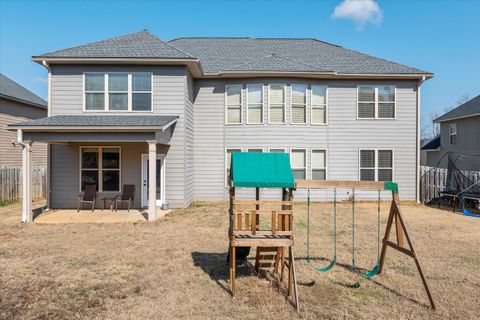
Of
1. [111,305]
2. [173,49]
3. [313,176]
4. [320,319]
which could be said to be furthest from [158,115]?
[320,319]

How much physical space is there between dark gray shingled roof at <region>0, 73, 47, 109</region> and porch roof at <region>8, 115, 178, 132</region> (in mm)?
8027

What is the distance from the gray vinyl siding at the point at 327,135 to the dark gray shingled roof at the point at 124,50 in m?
2.35

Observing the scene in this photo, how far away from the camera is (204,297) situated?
4.57 meters

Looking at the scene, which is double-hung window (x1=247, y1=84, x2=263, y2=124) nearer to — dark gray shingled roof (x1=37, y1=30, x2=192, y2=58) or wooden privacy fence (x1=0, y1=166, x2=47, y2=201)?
dark gray shingled roof (x1=37, y1=30, x2=192, y2=58)

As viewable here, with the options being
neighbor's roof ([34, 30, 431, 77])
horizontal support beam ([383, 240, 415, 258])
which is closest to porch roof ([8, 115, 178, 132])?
neighbor's roof ([34, 30, 431, 77])

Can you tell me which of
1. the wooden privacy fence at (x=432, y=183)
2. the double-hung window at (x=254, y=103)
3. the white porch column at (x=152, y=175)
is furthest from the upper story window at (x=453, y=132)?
the white porch column at (x=152, y=175)

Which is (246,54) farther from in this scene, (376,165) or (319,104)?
(376,165)

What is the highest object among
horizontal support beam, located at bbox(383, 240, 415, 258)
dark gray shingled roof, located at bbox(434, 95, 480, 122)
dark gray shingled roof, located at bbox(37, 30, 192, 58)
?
dark gray shingled roof, located at bbox(37, 30, 192, 58)

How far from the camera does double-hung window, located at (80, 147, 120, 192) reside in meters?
12.1

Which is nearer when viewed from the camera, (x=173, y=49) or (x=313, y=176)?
(x=173, y=49)

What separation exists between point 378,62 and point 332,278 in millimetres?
12378

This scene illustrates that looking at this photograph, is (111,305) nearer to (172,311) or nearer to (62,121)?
(172,311)

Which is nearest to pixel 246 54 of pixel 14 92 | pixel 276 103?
pixel 276 103

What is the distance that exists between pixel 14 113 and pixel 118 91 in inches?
368
